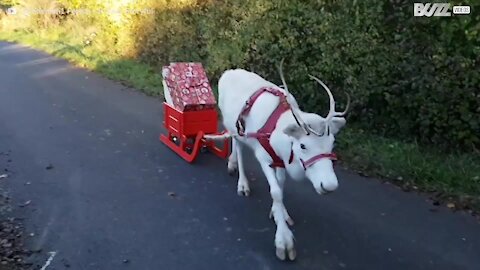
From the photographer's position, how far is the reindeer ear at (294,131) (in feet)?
13.8

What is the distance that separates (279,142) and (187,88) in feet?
9.73

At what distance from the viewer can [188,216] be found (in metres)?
5.60

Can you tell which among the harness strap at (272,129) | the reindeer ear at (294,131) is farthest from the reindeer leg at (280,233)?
the reindeer ear at (294,131)

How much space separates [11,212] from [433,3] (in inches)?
206

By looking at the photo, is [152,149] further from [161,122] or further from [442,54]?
[442,54]

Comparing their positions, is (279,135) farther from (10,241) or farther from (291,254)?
(10,241)

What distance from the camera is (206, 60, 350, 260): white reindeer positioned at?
4145mm

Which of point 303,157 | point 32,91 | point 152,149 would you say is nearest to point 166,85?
point 152,149

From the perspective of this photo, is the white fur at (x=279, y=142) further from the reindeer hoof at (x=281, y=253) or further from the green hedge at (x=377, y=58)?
the green hedge at (x=377, y=58)

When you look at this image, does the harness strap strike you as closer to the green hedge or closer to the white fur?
the white fur

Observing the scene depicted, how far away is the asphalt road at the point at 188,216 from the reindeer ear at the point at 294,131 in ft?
3.58

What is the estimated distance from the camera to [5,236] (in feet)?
16.9

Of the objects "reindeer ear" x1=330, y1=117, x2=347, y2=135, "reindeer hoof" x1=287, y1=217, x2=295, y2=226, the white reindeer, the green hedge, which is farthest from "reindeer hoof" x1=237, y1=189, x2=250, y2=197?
the green hedge

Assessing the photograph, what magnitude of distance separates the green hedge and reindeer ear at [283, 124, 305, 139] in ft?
9.87
